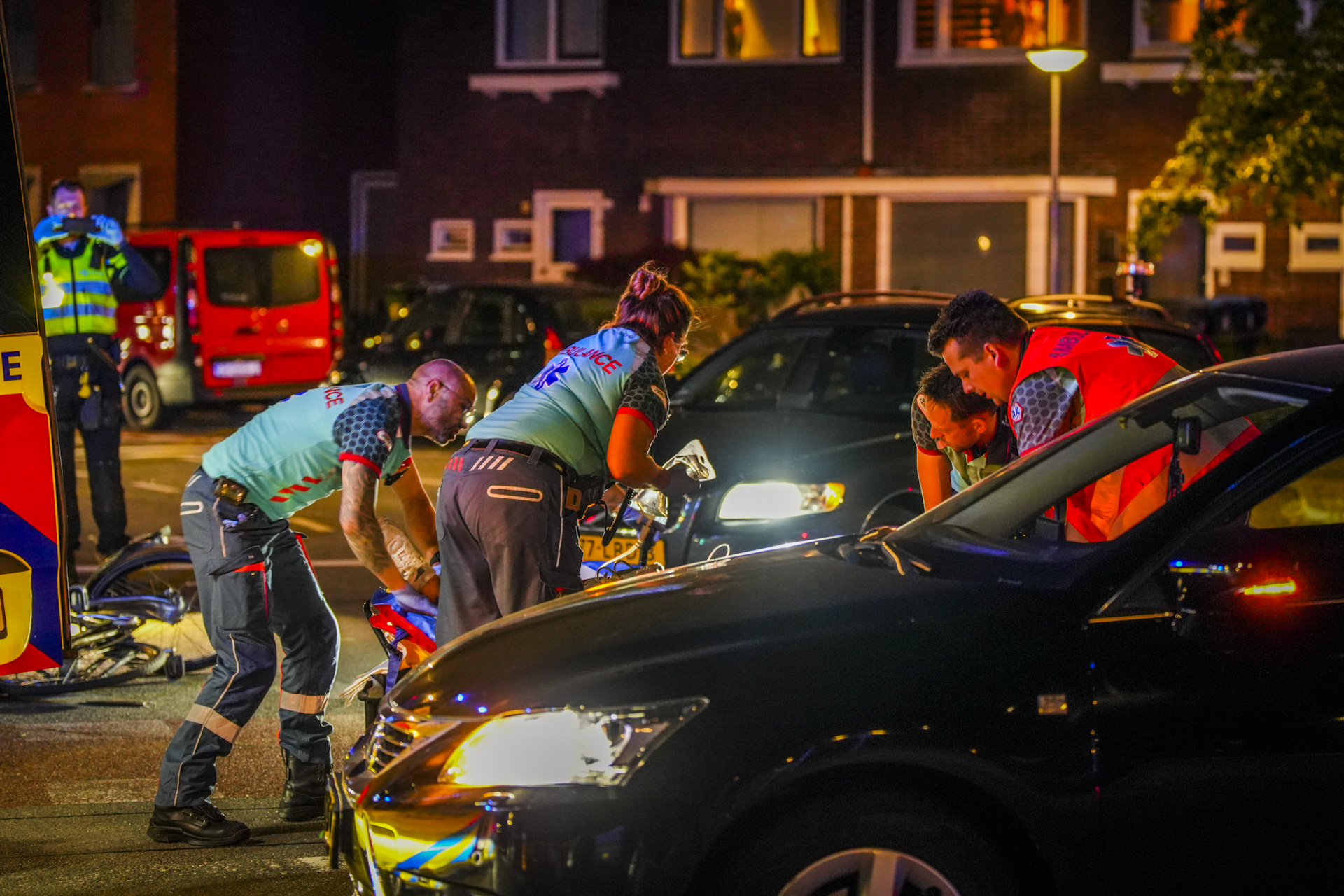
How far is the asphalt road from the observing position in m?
4.97

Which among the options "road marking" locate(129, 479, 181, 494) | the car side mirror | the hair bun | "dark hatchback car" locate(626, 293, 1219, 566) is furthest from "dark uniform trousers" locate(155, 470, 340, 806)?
"road marking" locate(129, 479, 181, 494)

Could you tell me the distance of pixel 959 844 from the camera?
343cm

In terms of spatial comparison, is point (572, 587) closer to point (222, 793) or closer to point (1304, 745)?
point (222, 793)

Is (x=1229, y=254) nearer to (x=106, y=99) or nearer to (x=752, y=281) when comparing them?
(x=752, y=281)

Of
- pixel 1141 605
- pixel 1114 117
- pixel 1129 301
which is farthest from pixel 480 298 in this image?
pixel 1141 605

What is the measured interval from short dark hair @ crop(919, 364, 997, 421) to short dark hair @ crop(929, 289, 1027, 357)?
1.01 ft

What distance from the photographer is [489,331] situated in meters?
15.8

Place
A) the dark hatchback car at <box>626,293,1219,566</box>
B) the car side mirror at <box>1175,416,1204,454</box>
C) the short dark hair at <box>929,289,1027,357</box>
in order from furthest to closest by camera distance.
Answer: the dark hatchback car at <box>626,293,1219,566</box>, the short dark hair at <box>929,289,1027,357</box>, the car side mirror at <box>1175,416,1204,454</box>

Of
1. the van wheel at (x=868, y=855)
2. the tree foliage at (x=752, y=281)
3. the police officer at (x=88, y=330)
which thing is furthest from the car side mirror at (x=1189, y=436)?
the tree foliage at (x=752, y=281)

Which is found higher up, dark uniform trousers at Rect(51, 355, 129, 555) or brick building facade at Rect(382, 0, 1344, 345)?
brick building facade at Rect(382, 0, 1344, 345)

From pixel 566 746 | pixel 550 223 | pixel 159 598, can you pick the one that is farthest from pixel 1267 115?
pixel 566 746

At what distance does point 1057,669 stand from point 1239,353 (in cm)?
1630

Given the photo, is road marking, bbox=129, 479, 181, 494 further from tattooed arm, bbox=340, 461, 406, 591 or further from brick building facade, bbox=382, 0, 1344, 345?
brick building facade, bbox=382, 0, 1344, 345

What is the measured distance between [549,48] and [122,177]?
8127 mm
